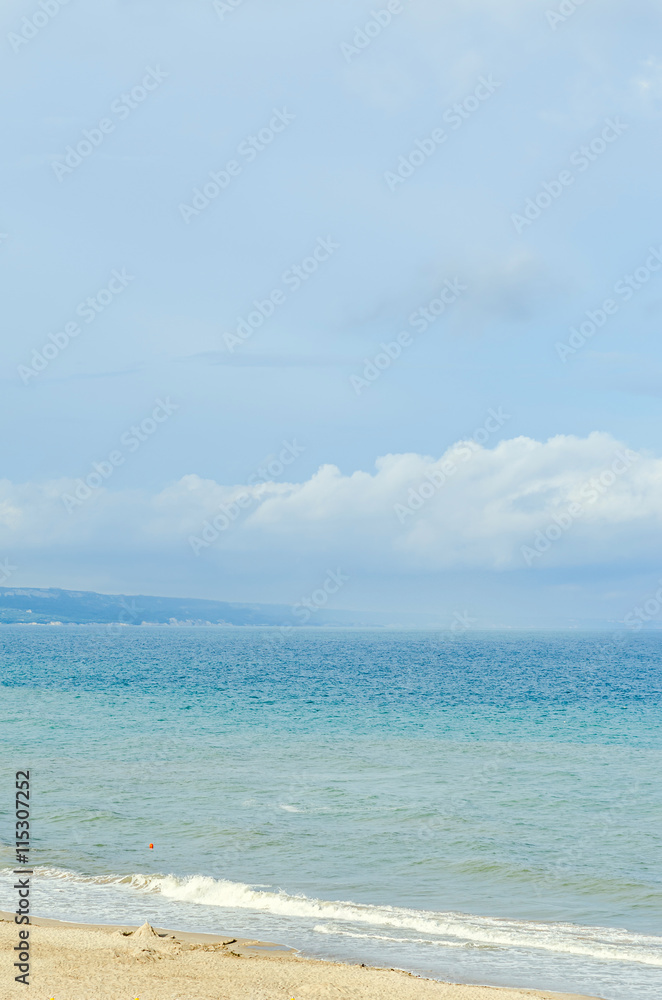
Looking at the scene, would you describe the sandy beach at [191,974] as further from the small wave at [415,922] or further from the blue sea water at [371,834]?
the small wave at [415,922]

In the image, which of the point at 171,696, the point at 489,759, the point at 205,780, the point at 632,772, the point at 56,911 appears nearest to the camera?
the point at 56,911

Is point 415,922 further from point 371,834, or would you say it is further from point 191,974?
point 371,834

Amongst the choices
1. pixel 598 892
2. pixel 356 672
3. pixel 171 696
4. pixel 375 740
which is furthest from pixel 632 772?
pixel 356 672

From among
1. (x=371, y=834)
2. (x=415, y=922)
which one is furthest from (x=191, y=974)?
(x=371, y=834)

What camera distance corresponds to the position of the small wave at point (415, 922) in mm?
15102

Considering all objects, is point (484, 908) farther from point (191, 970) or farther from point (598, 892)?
point (191, 970)

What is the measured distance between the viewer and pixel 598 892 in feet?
59.2

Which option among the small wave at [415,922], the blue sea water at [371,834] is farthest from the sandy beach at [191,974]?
the small wave at [415,922]

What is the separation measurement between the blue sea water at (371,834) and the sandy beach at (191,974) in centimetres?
96

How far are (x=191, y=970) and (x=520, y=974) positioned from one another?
5.21 meters

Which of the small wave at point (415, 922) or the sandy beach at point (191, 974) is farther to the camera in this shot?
the small wave at point (415, 922)

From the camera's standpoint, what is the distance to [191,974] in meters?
13.0

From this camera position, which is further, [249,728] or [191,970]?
[249,728]

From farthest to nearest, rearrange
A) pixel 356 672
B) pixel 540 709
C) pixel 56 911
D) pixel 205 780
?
pixel 356 672
pixel 540 709
pixel 205 780
pixel 56 911
